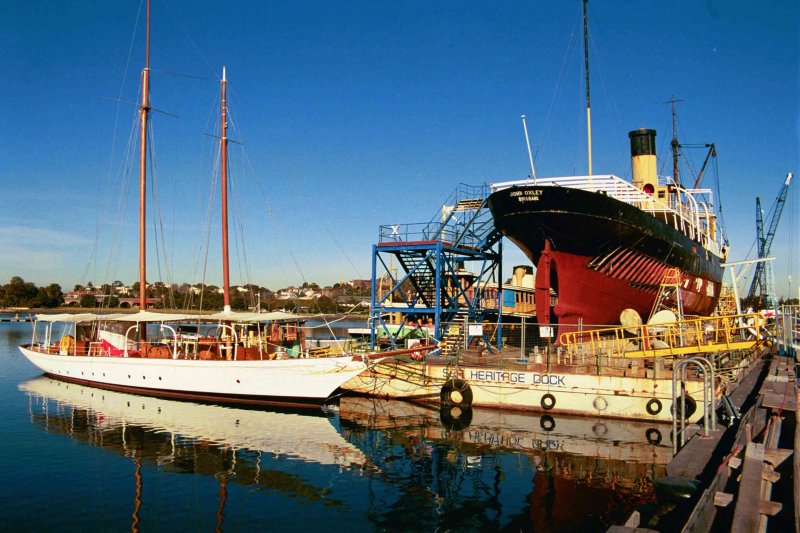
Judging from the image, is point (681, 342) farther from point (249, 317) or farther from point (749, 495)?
point (249, 317)

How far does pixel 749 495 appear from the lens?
6.68 metres

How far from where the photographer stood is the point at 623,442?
19531mm

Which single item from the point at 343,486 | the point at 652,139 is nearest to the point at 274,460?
the point at 343,486

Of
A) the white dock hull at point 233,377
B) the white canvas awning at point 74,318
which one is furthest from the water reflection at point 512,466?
the white canvas awning at point 74,318

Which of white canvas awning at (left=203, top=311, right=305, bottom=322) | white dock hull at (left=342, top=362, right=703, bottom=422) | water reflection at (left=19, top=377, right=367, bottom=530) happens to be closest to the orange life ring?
water reflection at (left=19, top=377, right=367, bottom=530)

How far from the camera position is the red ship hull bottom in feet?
102

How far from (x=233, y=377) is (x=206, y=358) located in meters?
2.69

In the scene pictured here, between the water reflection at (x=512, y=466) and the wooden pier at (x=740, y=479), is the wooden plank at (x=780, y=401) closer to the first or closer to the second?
the wooden pier at (x=740, y=479)

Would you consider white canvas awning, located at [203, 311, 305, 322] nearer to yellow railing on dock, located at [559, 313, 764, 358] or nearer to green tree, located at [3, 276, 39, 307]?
yellow railing on dock, located at [559, 313, 764, 358]

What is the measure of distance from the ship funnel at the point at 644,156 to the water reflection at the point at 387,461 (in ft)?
95.2

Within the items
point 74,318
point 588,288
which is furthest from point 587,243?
point 74,318

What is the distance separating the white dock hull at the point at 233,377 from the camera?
2584 centimetres

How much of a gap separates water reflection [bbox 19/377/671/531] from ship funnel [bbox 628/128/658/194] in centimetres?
2901

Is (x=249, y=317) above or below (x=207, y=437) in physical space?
above
